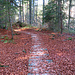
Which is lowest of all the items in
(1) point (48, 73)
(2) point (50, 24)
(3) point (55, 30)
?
(1) point (48, 73)

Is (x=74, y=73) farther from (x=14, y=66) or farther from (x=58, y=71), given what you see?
(x=14, y=66)

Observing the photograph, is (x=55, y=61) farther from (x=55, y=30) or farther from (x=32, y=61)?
(x=55, y=30)

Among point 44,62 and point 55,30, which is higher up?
point 55,30

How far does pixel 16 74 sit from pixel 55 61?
2686 millimetres

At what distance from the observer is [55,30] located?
16.5 metres

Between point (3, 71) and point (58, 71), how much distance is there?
300cm

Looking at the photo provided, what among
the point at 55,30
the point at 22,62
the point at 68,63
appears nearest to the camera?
the point at 68,63

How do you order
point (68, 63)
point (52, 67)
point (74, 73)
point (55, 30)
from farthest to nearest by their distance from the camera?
1. point (55, 30)
2. point (68, 63)
3. point (52, 67)
4. point (74, 73)

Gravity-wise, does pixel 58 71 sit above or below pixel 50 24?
below

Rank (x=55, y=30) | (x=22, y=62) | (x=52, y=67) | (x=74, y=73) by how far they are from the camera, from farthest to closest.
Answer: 1. (x=55, y=30)
2. (x=22, y=62)
3. (x=52, y=67)
4. (x=74, y=73)

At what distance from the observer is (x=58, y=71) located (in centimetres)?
461

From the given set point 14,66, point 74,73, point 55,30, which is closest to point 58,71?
point 74,73

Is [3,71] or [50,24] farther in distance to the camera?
[50,24]

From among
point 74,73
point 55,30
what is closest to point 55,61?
point 74,73
